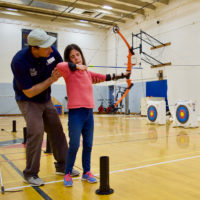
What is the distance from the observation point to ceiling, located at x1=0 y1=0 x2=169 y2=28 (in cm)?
845

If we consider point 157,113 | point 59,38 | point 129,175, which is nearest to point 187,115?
point 157,113

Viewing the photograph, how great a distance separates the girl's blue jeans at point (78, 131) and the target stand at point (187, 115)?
377cm

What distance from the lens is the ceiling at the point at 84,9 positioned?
8.45 meters

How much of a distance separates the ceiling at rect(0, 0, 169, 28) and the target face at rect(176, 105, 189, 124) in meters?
4.65

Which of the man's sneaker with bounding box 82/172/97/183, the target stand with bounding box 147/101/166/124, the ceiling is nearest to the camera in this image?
the man's sneaker with bounding box 82/172/97/183

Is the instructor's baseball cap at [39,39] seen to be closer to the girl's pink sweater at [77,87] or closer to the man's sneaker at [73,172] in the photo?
the girl's pink sweater at [77,87]

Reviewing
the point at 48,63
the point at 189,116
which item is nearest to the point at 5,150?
the point at 48,63

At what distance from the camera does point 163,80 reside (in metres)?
8.46

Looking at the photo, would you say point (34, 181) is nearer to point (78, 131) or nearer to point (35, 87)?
point (78, 131)

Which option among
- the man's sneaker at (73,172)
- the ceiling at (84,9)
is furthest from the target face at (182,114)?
the ceiling at (84,9)

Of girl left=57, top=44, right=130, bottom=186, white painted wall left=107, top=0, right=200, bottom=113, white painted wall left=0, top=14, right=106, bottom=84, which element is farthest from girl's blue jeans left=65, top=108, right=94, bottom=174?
white painted wall left=0, top=14, right=106, bottom=84

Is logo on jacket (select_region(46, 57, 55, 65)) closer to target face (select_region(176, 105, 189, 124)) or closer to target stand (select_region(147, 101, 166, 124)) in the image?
target face (select_region(176, 105, 189, 124))

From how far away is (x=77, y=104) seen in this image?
153cm

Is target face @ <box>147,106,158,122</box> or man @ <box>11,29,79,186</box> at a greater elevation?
man @ <box>11,29,79,186</box>
